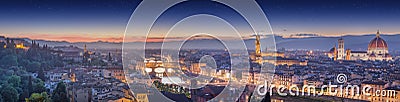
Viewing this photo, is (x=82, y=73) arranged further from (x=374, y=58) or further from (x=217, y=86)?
(x=374, y=58)

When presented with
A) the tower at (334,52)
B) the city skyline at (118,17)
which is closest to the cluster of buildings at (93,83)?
the city skyline at (118,17)

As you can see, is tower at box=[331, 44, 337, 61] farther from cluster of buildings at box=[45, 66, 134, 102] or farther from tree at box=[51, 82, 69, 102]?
tree at box=[51, 82, 69, 102]

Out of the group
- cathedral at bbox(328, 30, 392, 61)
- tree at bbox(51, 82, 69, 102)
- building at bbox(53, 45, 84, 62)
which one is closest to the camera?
tree at bbox(51, 82, 69, 102)

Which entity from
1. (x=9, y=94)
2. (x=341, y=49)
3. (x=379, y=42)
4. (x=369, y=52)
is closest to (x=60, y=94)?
(x=9, y=94)

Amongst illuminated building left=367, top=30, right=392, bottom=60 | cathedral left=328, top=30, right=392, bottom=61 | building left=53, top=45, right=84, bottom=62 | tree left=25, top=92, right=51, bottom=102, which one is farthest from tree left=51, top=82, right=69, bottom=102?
illuminated building left=367, top=30, right=392, bottom=60

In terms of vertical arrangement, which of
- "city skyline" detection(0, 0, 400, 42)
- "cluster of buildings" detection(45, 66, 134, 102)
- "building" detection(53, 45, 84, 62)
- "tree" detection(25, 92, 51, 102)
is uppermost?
"city skyline" detection(0, 0, 400, 42)

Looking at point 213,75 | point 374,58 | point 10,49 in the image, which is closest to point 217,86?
point 213,75

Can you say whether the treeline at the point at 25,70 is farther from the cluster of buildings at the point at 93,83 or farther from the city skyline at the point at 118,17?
the city skyline at the point at 118,17
